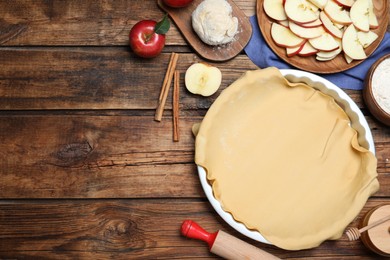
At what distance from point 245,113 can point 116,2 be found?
1.44ft

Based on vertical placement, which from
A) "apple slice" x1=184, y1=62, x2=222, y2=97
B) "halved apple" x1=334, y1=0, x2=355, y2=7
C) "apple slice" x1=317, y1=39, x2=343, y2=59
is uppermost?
"halved apple" x1=334, y1=0, x2=355, y2=7

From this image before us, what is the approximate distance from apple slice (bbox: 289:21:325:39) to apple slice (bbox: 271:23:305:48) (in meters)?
0.01

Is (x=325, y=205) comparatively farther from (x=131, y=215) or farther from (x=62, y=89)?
(x=62, y=89)

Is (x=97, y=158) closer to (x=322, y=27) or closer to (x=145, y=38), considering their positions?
(x=145, y=38)

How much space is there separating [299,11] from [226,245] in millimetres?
587

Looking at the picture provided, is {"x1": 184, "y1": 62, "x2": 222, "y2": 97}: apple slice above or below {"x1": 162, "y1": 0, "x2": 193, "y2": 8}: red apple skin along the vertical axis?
below

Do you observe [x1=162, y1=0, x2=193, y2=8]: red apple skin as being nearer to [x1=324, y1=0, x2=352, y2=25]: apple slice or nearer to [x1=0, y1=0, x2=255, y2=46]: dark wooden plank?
[x1=0, y1=0, x2=255, y2=46]: dark wooden plank

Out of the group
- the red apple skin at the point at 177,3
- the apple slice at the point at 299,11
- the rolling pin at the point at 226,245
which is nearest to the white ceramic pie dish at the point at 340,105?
the rolling pin at the point at 226,245

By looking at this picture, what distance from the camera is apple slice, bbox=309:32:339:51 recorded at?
1.31 metres

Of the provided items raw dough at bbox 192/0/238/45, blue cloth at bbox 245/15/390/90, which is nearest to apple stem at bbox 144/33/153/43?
raw dough at bbox 192/0/238/45

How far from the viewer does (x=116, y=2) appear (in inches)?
54.5

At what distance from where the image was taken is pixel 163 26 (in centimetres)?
129

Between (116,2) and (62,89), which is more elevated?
(116,2)

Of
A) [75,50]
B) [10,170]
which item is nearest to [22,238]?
[10,170]
